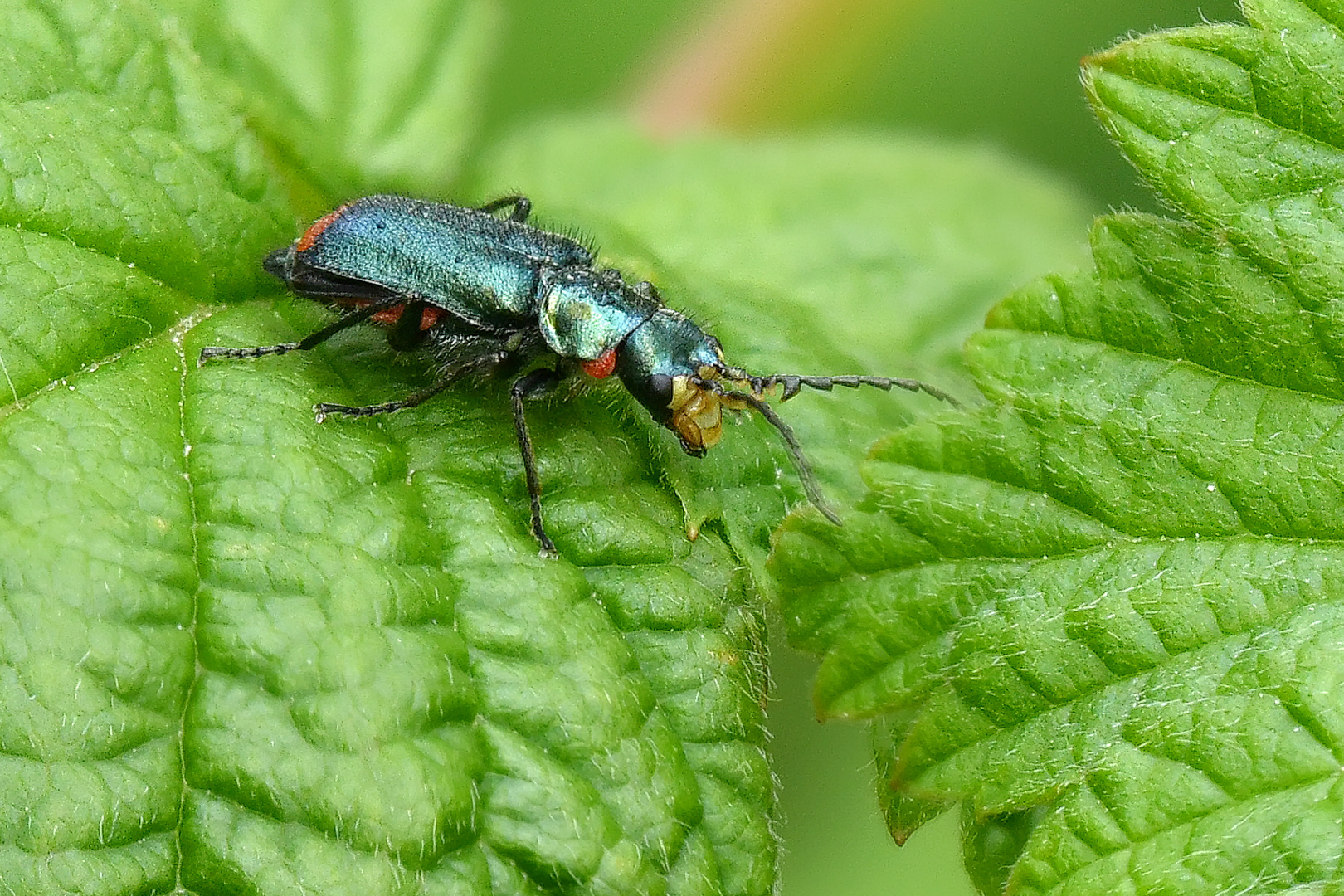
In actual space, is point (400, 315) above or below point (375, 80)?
below

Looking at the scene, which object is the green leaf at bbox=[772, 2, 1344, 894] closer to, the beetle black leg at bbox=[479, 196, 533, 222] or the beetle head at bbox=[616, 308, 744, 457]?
the beetle head at bbox=[616, 308, 744, 457]

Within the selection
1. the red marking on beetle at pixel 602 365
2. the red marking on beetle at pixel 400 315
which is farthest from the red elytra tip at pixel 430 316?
the red marking on beetle at pixel 602 365

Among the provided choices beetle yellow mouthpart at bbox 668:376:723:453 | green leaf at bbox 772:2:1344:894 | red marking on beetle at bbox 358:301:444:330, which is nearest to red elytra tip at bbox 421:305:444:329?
red marking on beetle at bbox 358:301:444:330

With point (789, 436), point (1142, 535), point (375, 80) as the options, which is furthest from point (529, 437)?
point (375, 80)

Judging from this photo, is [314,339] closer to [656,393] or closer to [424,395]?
[424,395]

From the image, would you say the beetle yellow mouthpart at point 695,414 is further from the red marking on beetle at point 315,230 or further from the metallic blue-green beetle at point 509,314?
the red marking on beetle at point 315,230
